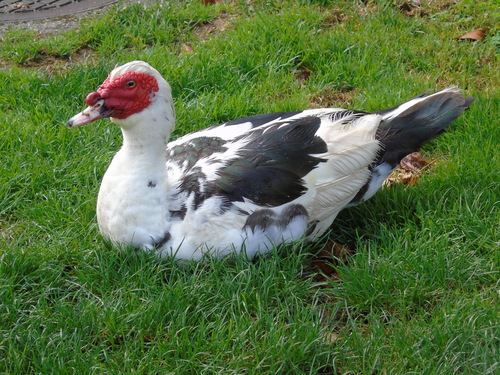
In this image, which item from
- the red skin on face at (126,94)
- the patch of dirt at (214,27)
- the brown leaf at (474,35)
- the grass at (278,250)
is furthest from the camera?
the patch of dirt at (214,27)

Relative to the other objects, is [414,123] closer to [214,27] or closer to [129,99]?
[129,99]

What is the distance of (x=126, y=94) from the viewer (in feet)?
9.77

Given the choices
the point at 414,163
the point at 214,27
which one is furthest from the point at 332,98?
the point at 214,27

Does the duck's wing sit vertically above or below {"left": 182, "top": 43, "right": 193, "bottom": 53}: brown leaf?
above

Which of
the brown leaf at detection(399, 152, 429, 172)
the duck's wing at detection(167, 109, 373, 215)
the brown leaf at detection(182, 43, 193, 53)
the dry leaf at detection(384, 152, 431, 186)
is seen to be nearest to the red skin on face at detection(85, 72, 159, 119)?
the duck's wing at detection(167, 109, 373, 215)

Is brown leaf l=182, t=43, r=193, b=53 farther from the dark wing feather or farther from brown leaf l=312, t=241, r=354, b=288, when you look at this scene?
brown leaf l=312, t=241, r=354, b=288

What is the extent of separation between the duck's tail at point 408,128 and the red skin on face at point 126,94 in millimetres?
1135

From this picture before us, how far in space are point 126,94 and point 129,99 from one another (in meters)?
0.02

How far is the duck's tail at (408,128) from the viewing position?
3.39m

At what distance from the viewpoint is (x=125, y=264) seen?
9.96ft

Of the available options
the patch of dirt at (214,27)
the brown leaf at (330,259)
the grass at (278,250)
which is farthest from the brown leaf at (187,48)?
the brown leaf at (330,259)

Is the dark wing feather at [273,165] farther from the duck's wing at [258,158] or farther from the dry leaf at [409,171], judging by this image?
the dry leaf at [409,171]

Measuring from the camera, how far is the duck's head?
2.98 metres

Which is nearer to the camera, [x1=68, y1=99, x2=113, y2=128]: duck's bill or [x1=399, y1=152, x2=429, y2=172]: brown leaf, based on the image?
[x1=68, y1=99, x2=113, y2=128]: duck's bill
